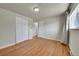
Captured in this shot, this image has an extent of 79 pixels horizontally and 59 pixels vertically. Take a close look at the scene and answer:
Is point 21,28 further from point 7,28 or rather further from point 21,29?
point 7,28

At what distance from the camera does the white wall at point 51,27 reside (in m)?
4.06

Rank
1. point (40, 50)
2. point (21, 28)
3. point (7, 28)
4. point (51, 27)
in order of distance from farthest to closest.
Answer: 1. point (21, 28)
2. point (51, 27)
3. point (7, 28)
4. point (40, 50)

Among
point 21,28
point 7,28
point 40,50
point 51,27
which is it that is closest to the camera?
point 40,50

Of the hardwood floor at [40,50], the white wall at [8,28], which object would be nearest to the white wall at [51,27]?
the hardwood floor at [40,50]

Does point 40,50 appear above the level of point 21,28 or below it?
below

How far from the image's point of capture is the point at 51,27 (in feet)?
14.2

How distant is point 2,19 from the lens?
3615 mm

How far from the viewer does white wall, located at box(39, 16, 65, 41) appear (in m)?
4.06

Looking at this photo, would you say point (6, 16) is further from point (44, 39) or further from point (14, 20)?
point (44, 39)

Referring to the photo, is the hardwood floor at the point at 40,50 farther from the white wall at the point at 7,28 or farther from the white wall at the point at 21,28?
the white wall at the point at 21,28

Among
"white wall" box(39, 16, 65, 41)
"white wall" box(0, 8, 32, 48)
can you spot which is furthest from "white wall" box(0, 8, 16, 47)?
"white wall" box(39, 16, 65, 41)

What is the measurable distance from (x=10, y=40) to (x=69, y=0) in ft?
12.1

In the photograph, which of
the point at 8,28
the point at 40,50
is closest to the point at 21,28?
the point at 8,28

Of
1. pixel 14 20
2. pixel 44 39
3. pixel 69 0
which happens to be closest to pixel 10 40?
pixel 14 20
